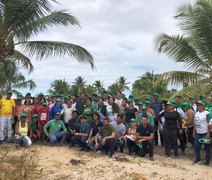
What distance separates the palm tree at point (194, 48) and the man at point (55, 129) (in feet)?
14.8

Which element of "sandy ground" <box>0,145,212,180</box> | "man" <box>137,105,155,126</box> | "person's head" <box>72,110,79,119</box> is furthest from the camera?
"person's head" <box>72,110,79,119</box>

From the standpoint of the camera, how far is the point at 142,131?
991cm

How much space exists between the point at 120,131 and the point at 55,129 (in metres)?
2.29

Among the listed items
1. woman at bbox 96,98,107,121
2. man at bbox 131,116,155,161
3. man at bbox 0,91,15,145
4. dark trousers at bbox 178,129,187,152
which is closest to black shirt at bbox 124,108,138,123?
woman at bbox 96,98,107,121

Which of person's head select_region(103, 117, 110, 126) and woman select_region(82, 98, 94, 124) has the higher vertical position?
woman select_region(82, 98, 94, 124)

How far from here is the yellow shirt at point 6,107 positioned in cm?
1062

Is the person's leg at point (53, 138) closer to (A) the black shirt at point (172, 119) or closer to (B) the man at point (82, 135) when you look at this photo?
(B) the man at point (82, 135)

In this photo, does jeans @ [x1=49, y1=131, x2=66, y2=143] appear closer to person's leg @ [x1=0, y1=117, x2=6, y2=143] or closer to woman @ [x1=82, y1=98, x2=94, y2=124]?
woman @ [x1=82, y1=98, x2=94, y2=124]

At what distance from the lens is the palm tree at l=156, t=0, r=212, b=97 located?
11938 millimetres

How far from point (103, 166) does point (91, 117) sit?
8.14 ft

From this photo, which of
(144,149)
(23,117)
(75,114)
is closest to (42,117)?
(23,117)

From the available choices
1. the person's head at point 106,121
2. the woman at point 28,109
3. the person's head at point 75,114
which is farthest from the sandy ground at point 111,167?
the woman at point 28,109

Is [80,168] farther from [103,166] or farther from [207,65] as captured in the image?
[207,65]

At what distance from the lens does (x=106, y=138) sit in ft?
32.1
